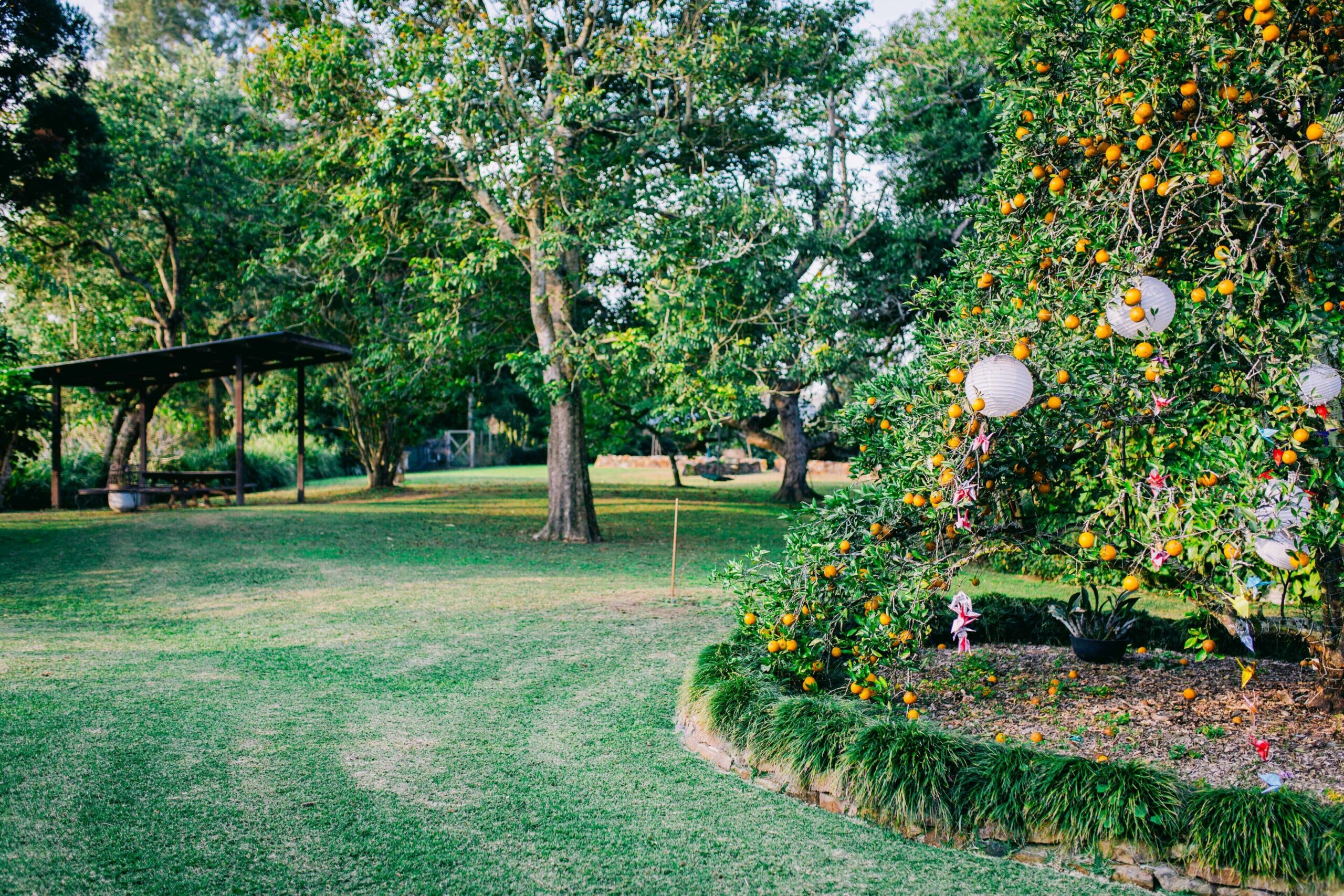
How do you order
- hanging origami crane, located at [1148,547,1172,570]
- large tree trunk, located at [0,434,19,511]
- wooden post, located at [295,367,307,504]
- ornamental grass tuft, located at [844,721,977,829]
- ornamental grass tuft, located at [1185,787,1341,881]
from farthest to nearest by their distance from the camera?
1. wooden post, located at [295,367,307,504]
2. large tree trunk, located at [0,434,19,511]
3. hanging origami crane, located at [1148,547,1172,570]
4. ornamental grass tuft, located at [844,721,977,829]
5. ornamental grass tuft, located at [1185,787,1341,881]

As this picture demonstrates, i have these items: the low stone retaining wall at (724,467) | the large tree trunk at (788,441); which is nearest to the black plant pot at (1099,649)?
the large tree trunk at (788,441)

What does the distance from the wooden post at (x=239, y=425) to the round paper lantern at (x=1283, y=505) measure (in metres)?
14.5

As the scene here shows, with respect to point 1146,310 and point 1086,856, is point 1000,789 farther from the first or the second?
point 1146,310

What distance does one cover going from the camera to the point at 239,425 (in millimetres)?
15328

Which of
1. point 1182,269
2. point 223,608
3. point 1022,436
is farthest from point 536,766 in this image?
point 223,608

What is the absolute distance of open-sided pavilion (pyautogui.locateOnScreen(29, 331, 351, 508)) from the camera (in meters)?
14.9

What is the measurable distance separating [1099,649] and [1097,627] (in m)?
0.18

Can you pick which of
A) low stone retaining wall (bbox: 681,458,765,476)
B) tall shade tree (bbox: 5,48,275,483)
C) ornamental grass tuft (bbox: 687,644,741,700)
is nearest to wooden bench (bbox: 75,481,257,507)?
tall shade tree (bbox: 5,48,275,483)

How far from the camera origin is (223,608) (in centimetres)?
795

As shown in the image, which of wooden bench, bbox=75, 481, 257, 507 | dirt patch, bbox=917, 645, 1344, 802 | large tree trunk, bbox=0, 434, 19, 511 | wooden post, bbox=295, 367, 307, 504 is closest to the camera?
dirt patch, bbox=917, 645, 1344, 802

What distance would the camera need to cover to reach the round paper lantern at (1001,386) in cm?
380

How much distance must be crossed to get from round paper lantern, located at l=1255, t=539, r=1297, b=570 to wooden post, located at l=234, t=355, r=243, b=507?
14440mm

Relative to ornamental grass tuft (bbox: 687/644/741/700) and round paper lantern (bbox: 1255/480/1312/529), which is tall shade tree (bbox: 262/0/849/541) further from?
round paper lantern (bbox: 1255/480/1312/529)

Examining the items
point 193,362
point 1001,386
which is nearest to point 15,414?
point 193,362
